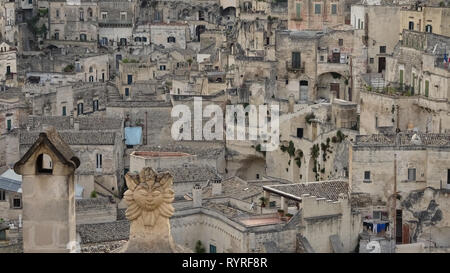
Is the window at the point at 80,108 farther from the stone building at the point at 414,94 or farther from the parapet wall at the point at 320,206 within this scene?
the parapet wall at the point at 320,206

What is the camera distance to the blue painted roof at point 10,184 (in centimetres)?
4566

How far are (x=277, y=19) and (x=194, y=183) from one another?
23888 millimetres

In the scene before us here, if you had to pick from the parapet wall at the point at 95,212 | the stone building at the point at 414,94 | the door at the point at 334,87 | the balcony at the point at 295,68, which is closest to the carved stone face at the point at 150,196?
the parapet wall at the point at 95,212

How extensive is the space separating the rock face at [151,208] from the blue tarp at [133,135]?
1692 inches

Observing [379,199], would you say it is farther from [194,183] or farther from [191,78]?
[191,78]

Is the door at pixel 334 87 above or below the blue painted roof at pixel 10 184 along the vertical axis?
above

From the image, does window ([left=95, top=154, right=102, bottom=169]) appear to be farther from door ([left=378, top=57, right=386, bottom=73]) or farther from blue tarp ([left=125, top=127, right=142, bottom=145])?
door ([left=378, top=57, right=386, bottom=73])

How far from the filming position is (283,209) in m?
38.4

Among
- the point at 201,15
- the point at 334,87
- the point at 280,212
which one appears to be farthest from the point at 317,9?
the point at 201,15

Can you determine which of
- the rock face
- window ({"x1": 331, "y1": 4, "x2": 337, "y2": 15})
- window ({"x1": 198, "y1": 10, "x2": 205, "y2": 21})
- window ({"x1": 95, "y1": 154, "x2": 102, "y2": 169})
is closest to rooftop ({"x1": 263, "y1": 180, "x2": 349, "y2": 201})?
window ({"x1": 95, "y1": 154, "x2": 102, "y2": 169})

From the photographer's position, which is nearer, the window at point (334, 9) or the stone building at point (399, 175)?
the stone building at point (399, 175)

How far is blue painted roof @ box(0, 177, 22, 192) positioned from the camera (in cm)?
4566

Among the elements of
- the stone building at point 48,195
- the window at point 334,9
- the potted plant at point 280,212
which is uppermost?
the window at point 334,9

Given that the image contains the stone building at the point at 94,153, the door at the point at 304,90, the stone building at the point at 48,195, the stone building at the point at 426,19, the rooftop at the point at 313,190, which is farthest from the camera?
the door at the point at 304,90
